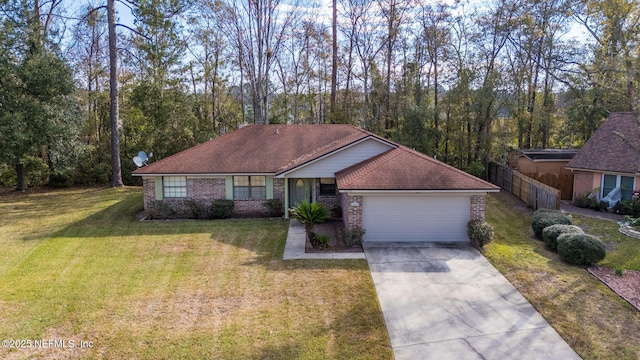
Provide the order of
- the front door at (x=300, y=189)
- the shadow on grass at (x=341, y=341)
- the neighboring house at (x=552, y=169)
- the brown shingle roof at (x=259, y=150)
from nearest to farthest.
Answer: the shadow on grass at (x=341, y=341) → the brown shingle roof at (x=259, y=150) → the front door at (x=300, y=189) → the neighboring house at (x=552, y=169)

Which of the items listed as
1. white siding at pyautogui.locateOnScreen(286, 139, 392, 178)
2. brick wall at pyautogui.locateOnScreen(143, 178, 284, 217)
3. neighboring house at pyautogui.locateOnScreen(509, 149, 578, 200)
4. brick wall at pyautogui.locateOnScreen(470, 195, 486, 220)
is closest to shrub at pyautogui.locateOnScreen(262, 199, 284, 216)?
→ brick wall at pyautogui.locateOnScreen(143, 178, 284, 217)

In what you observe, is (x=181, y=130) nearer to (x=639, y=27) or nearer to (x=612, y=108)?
(x=639, y=27)

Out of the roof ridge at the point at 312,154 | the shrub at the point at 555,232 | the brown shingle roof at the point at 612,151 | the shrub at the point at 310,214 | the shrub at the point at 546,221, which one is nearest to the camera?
the shrub at the point at 555,232

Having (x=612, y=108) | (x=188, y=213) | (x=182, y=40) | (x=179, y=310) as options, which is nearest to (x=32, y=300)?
(x=179, y=310)

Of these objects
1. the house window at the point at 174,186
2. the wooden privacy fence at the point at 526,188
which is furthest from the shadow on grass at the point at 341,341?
the wooden privacy fence at the point at 526,188

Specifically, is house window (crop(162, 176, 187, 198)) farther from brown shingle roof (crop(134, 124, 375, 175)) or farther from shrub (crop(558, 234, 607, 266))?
shrub (crop(558, 234, 607, 266))

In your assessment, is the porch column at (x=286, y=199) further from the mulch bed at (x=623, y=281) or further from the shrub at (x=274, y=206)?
the mulch bed at (x=623, y=281)
